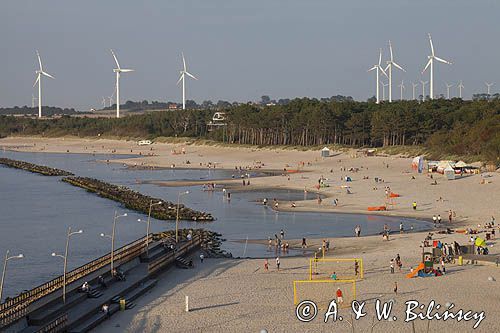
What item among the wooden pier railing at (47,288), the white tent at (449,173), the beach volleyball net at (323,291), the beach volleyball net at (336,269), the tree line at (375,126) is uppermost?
the tree line at (375,126)

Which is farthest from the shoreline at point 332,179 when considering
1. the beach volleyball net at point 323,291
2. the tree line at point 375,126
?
the beach volleyball net at point 323,291

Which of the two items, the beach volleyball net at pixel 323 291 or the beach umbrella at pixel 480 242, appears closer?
the beach volleyball net at pixel 323 291

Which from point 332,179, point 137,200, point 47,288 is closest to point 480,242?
point 47,288

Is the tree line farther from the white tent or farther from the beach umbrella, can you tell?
the beach umbrella

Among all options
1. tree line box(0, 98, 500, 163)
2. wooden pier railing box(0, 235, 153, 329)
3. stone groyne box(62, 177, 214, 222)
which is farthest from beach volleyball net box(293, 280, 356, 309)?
tree line box(0, 98, 500, 163)

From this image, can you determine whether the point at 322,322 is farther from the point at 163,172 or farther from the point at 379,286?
the point at 163,172

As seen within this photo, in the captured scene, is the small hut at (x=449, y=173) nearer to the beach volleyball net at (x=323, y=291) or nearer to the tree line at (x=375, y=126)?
the tree line at (x=375, y=126)

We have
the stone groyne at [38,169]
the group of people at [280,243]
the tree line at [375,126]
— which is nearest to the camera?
the group of people at [280,243]
